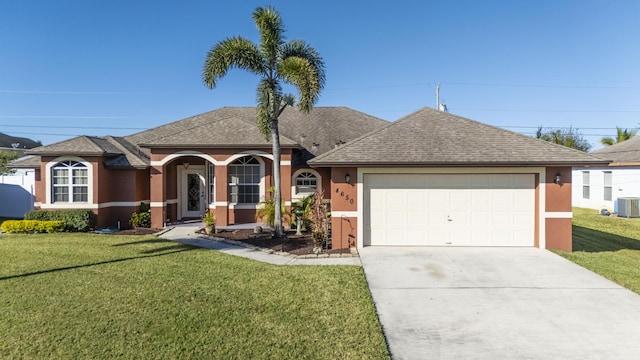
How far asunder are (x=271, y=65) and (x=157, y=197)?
7.86 meters

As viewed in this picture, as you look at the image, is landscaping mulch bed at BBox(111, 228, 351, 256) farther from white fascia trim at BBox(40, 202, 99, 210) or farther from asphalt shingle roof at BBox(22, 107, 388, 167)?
asphalt shingle roof at BBox(22, 107, 388, 167)

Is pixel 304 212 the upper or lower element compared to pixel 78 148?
lower

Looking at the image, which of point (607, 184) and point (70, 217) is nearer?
point (70, 217)

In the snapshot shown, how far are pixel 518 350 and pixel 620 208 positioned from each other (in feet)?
67.3

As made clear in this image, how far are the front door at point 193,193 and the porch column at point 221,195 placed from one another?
268 centimetres

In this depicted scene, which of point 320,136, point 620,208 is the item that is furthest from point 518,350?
point 620,208

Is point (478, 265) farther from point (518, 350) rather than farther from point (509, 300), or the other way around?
point (518, 350)

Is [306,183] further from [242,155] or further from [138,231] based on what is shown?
[138,231]

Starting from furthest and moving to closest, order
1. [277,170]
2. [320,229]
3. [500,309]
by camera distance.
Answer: [277,170] → [320,229] → [500,309]

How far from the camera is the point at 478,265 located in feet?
28.8

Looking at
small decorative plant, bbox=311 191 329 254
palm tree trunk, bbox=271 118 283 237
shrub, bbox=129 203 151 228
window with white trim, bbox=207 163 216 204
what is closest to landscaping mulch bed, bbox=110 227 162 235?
shrub, bbox=129 203 151 228

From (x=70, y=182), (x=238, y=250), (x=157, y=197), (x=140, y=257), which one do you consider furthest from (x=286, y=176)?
(x=70, y=182)

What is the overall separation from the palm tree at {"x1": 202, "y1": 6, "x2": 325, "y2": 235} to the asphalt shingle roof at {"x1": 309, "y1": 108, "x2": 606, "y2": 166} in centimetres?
249

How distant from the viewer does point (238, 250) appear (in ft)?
35.4
